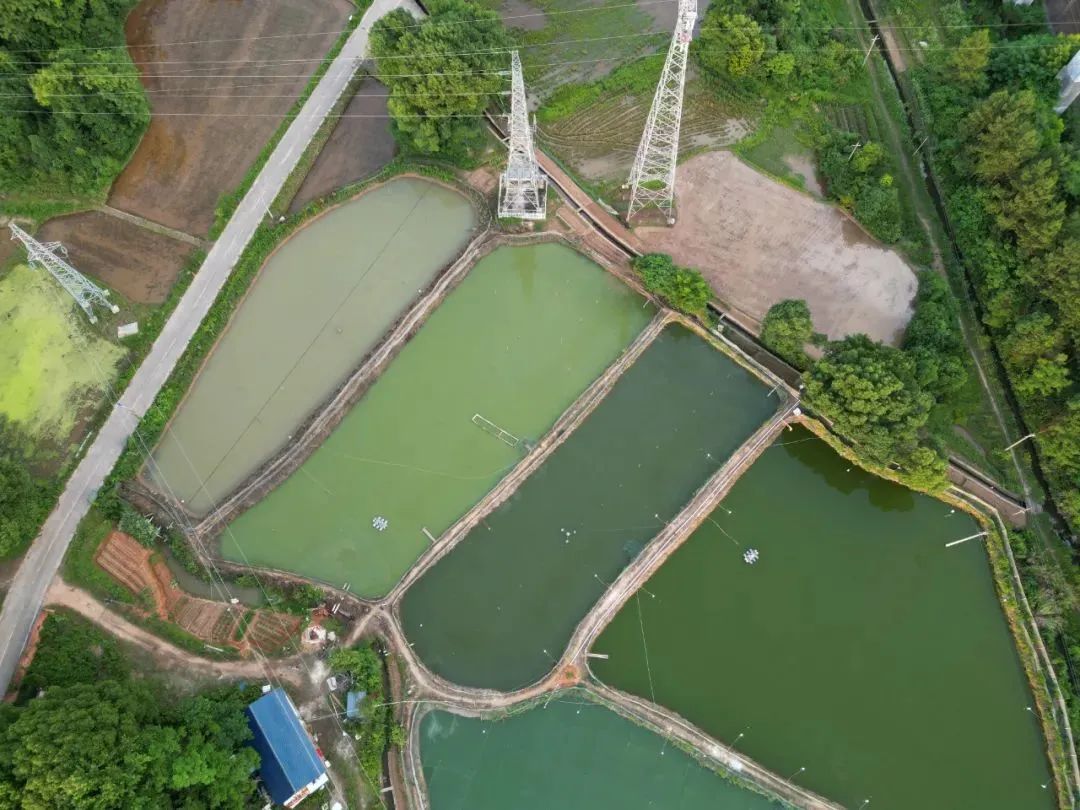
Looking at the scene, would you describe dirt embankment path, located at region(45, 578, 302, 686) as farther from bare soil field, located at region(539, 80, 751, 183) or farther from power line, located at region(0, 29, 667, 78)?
bare soil field, located at region(539, 80, 751, 183)

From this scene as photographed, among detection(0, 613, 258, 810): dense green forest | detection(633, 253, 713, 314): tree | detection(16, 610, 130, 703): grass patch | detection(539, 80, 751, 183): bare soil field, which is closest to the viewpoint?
detection(0, 613, 258, 810): dense green forest

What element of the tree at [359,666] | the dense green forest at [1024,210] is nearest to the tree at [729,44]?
the dense green forest at [1024,210]

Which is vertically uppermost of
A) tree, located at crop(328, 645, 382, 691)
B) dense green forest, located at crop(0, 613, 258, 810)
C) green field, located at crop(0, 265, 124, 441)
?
green field, located at crop(0, 265, 124, 441)

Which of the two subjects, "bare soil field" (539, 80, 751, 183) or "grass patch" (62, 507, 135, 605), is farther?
"bare soil field" (539, 80, 751, 183)

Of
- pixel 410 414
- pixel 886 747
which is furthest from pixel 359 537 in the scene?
pixel 886 747

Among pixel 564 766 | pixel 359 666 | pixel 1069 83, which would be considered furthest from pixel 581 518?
pixel 1069 83

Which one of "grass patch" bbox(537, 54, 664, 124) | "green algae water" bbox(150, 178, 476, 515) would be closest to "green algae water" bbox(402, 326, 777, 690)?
"green algae water" bbox(150, 178, 476, 515)
